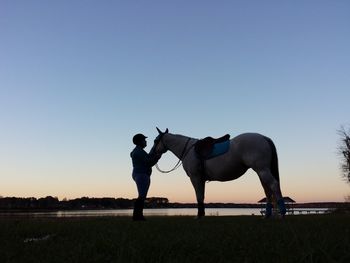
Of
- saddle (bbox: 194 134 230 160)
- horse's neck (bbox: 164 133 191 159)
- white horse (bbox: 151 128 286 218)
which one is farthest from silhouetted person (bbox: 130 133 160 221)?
saddle (bbox: 194 134 230 160)

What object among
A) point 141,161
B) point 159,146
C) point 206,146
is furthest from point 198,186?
point 159,146

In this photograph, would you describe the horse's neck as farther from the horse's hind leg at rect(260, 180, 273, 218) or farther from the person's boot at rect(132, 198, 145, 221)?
the horse's hind leg at rect(260, 180, 273, 218)

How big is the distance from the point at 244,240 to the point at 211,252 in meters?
0.90

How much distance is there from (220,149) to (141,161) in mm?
2503

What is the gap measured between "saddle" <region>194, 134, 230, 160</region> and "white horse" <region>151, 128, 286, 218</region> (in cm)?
14

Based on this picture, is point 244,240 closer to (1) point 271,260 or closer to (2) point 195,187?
(1) point 271,260

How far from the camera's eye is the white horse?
9.12m

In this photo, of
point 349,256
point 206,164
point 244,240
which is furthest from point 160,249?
point 206,164

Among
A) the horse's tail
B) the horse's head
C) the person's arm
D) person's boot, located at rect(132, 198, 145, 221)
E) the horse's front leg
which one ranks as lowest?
person's boot, located at rect(132, 198, 145, 221)

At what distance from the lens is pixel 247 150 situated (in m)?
9.32

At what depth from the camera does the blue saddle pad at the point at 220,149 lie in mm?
9772

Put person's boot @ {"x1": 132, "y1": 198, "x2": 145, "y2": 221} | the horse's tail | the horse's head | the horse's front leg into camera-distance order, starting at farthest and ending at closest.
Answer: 1. the horse's head
2. person's boot @ {"x1": 132, "y1": 198, "x2": 145, "y2": 221}
3. the horse's front leg
4. the horse's tail

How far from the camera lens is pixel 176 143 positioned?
37.8 ft

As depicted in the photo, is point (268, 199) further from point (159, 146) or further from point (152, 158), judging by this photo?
point (159, 146)
